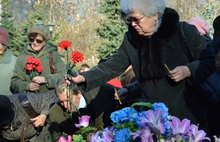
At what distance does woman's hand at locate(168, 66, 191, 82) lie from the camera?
301 cm

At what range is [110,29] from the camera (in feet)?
47.0

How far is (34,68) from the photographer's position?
18.9 feet

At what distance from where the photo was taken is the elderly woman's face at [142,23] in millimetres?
3068

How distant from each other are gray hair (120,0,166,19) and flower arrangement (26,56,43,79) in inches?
105

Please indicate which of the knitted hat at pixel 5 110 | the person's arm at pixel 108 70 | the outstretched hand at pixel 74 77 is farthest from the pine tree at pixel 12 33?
the outstretched hand at pixel 74 77

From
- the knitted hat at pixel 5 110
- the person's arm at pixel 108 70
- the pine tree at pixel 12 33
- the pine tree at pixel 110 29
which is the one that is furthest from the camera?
the pine tree at pixel 12 33

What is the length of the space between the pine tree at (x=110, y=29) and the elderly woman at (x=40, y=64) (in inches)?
314

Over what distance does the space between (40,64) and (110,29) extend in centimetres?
875

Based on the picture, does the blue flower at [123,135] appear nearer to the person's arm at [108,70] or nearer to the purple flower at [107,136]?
the purple flower at [107,136]

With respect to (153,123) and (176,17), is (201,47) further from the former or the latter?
(153,123)

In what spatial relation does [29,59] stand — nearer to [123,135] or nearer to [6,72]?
[6,72]

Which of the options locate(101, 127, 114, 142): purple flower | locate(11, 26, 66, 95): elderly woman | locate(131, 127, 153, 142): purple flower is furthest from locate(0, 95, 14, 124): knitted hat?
locate(131, 127, 153, 142): purple flower

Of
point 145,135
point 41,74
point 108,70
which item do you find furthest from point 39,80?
point 145,135

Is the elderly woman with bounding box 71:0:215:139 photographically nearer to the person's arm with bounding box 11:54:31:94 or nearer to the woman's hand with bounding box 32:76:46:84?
the woman's hand with bounding box 32:76:46:84
